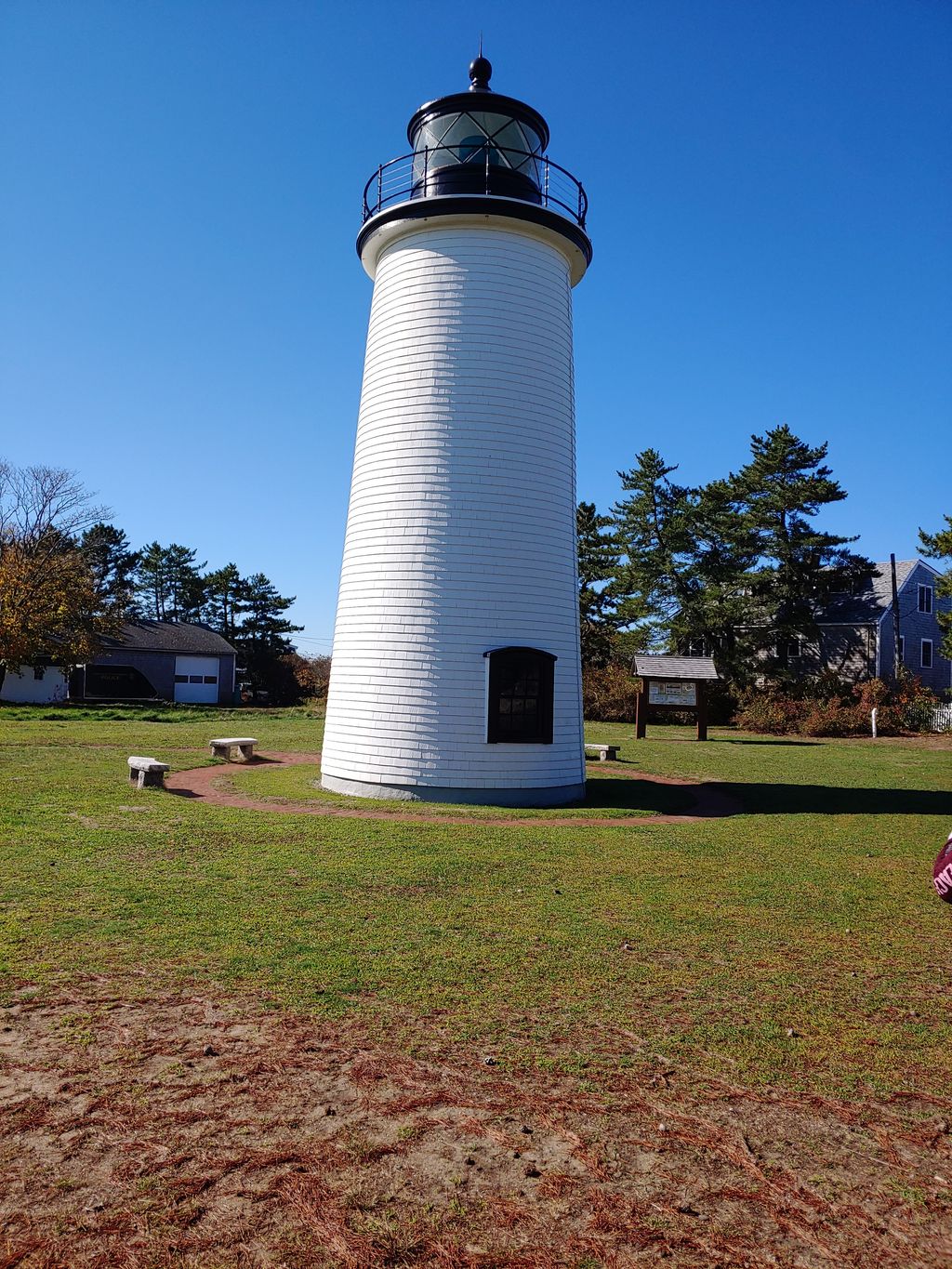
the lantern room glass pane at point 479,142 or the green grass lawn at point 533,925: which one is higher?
the lantern room glass pane at point 479,142

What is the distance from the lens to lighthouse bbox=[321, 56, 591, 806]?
40.8ft

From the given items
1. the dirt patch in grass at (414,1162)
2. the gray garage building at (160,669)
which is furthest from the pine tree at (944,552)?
the gray garage building at (160,669)


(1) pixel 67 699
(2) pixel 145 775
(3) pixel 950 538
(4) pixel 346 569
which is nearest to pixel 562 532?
(4) pixel 346 569

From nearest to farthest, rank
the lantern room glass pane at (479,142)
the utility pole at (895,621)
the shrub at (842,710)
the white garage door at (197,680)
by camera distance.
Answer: the lantern room glass pane at (479,142)
the shrub at (842,710)
the utility pole at (895,621)
the white garage door at (197,680)

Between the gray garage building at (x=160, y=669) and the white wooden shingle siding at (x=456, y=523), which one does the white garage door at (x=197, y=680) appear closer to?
the gray garage building at (x=160, y=669)

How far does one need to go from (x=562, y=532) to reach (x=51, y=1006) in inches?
405

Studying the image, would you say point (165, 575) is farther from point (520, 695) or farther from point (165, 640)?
point (520, 695)

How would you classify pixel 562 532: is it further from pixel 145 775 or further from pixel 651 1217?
pixel 651 1217

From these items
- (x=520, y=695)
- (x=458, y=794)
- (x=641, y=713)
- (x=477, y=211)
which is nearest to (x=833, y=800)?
(x=520, y=695)

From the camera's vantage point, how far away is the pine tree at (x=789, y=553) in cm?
3741

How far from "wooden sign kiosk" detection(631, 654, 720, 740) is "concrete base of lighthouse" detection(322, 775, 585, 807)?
1450cm

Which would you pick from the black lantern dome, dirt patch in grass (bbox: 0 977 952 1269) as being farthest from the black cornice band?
dirt patch in grass (bbox: 0 977 952 1269)

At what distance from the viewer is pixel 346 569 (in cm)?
1367

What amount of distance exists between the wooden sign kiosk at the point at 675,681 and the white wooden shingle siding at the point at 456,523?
14.0 m
